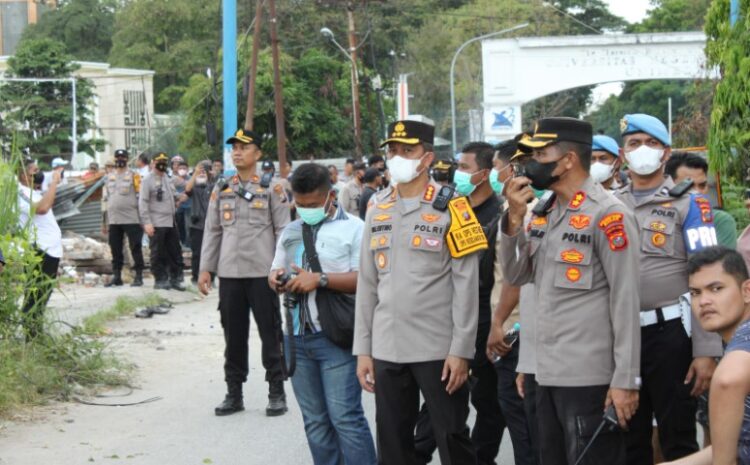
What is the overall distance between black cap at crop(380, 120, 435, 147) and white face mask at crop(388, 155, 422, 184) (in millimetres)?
107

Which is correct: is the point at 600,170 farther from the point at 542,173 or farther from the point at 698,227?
the point at 542,173

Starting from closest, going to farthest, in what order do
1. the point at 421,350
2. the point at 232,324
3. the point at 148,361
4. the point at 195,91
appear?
the point at 421,350, the point at 232,324, the point at 148,361, the point at 195,91

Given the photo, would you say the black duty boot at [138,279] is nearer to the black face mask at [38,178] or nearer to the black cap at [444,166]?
the black face mask at [38,178]

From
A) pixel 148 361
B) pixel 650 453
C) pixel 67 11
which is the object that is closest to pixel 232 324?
pixel 148 361

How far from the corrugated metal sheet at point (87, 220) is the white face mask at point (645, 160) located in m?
18.8

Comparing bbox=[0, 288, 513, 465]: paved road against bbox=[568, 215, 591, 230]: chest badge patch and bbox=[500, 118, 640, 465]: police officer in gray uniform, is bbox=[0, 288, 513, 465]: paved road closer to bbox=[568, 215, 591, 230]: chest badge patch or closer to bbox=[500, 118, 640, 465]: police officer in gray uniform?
bbox=[500, 118, 640, 465]: police officer in gray uniform

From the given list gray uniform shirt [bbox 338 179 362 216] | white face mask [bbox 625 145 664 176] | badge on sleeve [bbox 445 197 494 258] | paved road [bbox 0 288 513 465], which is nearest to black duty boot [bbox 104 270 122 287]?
gray uniform shirt [bbox 338 179 362 216]

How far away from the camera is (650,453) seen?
5605mm

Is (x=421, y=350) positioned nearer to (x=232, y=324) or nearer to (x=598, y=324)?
(x=598, y=324)

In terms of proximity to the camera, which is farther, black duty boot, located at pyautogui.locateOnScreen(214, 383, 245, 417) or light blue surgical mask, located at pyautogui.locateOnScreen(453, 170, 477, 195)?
black duty boot, located at pyautogui.locateOnScreen(214, 383, 245, 417)

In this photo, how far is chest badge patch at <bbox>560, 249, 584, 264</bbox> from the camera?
15.8 ft

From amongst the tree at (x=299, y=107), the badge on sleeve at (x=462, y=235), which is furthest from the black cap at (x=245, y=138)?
the tree at (x=299, y=107)

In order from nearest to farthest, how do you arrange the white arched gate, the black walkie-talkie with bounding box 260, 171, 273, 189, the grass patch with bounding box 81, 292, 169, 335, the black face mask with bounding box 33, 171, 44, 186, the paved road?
1. the paved road
2. the black walkie-talkie with bounding box 260, 171, 273, 189
3. the black face mask with bounding box 33, 171, 44, 186
4. the grass patch with bounding box 81, 292, 169, 335
5. the white arched gate

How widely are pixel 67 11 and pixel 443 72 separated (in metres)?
31.3
